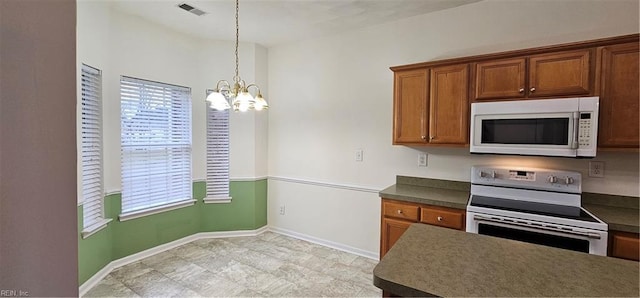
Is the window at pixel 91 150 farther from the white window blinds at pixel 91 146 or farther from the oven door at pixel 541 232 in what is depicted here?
the oven door at pixel 541 232

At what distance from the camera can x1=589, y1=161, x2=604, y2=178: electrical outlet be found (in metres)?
2.21

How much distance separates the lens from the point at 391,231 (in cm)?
262

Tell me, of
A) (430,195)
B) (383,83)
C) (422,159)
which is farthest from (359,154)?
(430,195)

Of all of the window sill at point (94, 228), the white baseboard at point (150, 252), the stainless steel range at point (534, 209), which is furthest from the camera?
the white baseboard at point (150, 252)

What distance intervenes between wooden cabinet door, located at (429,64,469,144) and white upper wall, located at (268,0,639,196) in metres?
0.32

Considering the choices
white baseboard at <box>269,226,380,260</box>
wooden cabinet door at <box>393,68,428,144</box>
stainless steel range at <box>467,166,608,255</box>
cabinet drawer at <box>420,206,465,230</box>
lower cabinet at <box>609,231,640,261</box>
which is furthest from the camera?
white baseboard at <box>269,226,380,260</box>

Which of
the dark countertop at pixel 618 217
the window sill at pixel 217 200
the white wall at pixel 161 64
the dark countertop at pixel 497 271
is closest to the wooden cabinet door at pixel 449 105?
the dark countertop at pixel 618 217

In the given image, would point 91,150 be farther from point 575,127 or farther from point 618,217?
point 618,217

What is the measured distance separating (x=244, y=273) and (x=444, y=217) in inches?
77.9

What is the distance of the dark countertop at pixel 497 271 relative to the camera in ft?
2.97

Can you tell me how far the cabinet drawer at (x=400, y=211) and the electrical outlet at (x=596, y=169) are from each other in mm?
1367

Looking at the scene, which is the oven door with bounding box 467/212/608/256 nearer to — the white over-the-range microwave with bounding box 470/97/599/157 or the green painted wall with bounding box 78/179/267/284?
the white over-the-range microwave with bounding box 470/97/599/157

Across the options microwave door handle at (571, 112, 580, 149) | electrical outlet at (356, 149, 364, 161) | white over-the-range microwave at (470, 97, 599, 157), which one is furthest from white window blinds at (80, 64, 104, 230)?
microwave door handle at (571, 112, 580, 149)

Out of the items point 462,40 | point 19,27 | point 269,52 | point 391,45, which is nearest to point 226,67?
point 269,52
